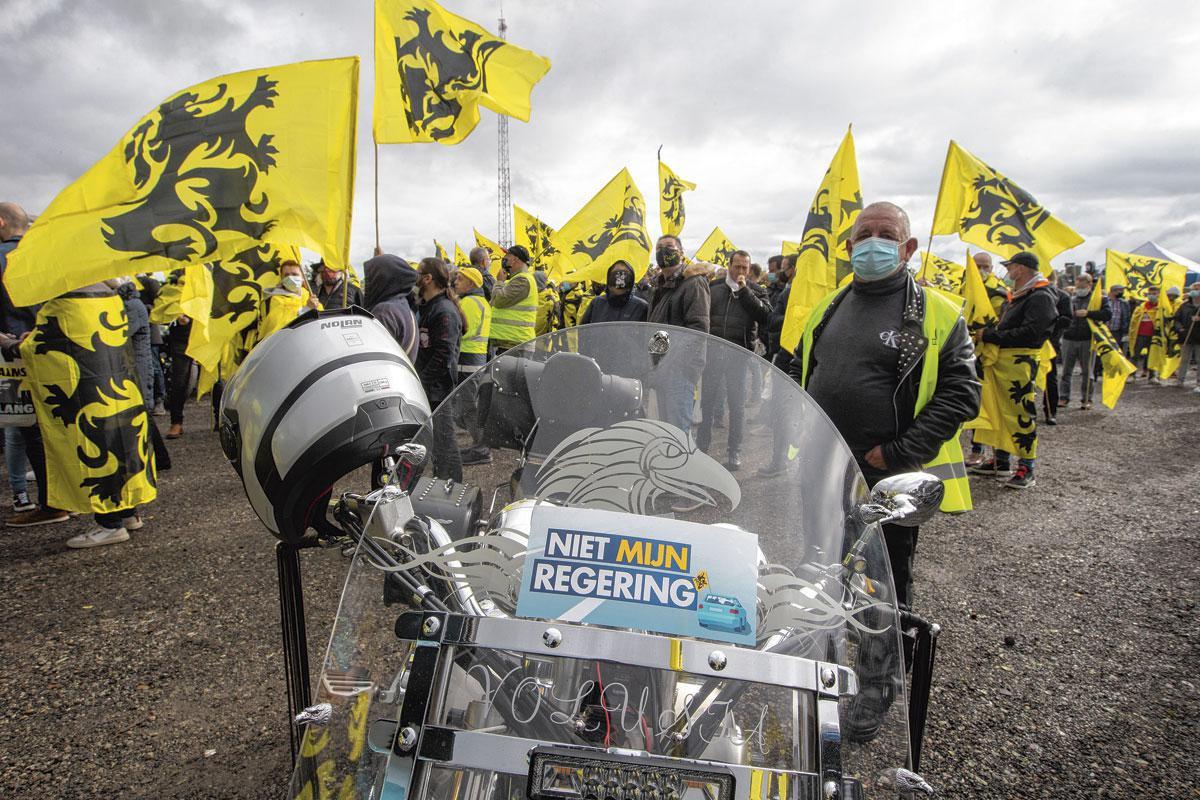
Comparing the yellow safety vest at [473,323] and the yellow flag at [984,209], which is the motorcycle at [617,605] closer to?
the yellow safety vest at [473,323]

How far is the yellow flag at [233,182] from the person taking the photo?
102 inches

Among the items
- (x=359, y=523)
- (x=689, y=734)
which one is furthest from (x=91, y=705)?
(x=689, y=734)

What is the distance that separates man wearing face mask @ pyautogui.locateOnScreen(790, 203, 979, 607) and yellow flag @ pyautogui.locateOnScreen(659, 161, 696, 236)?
19.7ft

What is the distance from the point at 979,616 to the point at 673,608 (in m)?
3.34

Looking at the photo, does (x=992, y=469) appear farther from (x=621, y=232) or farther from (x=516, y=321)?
(x=516, y=321)

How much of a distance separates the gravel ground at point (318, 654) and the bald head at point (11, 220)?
2.00 meters

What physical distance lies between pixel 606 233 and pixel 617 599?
282 inches

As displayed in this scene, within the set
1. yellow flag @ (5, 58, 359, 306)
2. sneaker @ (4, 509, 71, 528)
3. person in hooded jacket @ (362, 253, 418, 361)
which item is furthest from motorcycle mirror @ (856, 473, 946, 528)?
sneaker @ (4, 509, 71, 528)

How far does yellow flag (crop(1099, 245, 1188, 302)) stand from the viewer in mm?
14531

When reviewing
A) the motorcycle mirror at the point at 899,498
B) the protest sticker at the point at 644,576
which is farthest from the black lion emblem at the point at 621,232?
the protest sticker at the point at 644,576

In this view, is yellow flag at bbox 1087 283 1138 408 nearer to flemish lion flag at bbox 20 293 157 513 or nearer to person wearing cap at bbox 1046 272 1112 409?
person wearing cap at bbox 1046 272 1112 409

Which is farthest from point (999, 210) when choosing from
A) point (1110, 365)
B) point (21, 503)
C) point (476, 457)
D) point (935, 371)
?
point (21, 503)

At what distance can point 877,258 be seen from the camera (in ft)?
8.91

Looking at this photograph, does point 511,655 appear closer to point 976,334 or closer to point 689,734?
point 689,734
